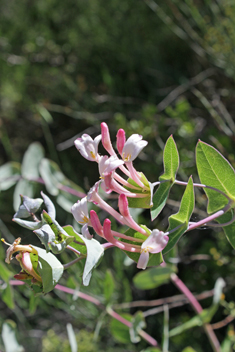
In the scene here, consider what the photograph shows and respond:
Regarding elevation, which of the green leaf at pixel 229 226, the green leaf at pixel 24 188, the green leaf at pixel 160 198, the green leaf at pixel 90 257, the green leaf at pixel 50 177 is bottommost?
the green leaf at pixel 24 188

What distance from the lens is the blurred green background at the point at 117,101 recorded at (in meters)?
1.09

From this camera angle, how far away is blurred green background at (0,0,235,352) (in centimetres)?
109

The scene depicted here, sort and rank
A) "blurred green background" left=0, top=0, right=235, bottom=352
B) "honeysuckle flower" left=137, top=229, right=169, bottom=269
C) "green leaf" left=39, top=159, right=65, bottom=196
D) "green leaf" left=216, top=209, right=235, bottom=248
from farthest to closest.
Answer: "blurred green background" left=0, top=0, right=235, bottom=352 → "green leaf" left=39, top=159, right=65, bottom=196 → "green leaf" left=216, top=209, right=235, bottom=248 → "honeysuckle flower" left=137, top=229, right=169, bottom=269

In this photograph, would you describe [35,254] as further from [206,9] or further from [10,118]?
[10,118]

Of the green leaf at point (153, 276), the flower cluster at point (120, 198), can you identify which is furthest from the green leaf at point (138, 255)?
the green leaf at point (153, 276)

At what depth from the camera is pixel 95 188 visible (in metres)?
0.41

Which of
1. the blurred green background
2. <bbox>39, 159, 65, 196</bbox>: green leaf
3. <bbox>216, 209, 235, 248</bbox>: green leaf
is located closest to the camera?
<bbox>216, 209, 235, 248</bbox>: green leaf

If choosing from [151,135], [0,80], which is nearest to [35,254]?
[151,135]

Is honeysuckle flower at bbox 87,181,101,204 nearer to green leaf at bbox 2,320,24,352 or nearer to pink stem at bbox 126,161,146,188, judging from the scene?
pink stem at bbox 126,161,146,188

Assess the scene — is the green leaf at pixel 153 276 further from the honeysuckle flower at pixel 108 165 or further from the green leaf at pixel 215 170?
the honeysuckle flower at pixel 108 165

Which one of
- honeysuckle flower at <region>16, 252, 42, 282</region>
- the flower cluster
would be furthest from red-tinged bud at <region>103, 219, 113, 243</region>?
honeysuckle flower at <region>16, 252, 42, 282</region>

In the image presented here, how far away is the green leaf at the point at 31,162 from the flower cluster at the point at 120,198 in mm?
643

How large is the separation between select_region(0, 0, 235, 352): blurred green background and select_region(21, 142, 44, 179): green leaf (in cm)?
3

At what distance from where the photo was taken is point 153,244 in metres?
0.39
